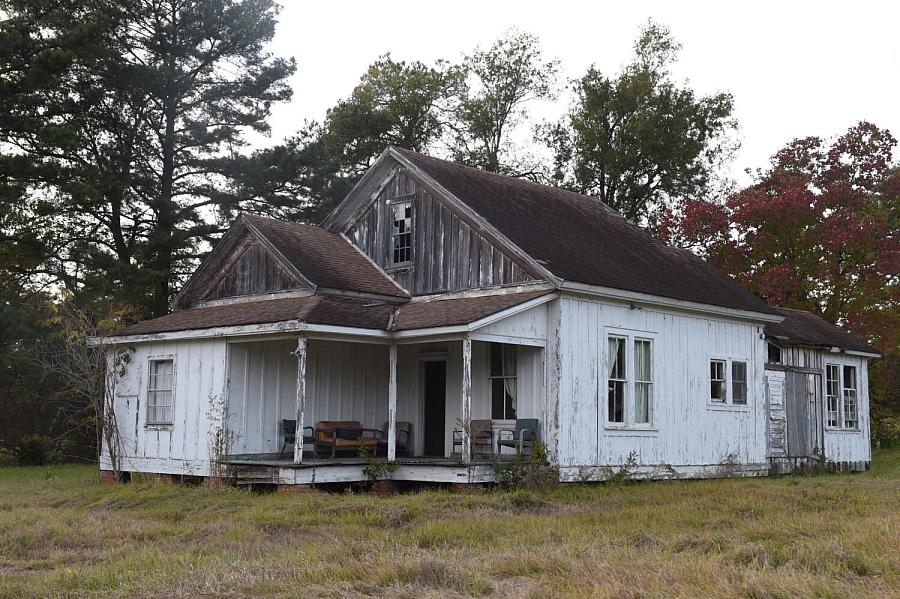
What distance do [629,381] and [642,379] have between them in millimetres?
475

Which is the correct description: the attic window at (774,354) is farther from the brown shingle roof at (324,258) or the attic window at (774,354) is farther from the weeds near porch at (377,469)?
the weeds near porch at (377,469)

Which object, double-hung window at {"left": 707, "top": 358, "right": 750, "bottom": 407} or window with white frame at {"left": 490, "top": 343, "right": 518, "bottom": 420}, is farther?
double-hung window at {"left": 707, "top": 358, "right": 750, "bottom": 407}

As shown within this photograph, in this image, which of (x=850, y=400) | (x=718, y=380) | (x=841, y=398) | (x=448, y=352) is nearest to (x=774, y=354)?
(x=718, y=380)

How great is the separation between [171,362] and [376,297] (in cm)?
405

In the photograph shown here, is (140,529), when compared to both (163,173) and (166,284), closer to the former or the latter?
(166,284)

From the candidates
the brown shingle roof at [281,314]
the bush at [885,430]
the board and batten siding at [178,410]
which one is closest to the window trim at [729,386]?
the brown shingle roof at [281,314]

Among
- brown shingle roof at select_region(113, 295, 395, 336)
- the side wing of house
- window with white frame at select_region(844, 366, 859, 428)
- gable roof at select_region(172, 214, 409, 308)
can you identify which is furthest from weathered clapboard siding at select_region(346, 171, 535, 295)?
window with white frame at select_region(844, 366, 859, 428)

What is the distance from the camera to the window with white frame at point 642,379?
60.4 feet

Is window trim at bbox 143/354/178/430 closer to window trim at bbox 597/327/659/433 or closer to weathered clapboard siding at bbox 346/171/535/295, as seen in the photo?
weathered clapboard siding at bbox 346/171/535/295

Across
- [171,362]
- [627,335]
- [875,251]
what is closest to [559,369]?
[627,335]

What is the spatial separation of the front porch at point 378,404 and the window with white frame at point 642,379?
7.68ft

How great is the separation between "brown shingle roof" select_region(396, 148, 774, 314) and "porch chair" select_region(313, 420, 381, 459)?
440 centimetres

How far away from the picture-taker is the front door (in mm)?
19172

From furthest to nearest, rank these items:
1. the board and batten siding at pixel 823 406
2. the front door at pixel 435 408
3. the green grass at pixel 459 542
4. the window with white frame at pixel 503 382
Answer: the board and batten siding at pixel 823 406 → the front door at pixel 435 408 → the window with white frame at pixel 503 382 → the green grass at pixel 459 542
